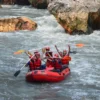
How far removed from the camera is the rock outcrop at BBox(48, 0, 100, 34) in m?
21.5

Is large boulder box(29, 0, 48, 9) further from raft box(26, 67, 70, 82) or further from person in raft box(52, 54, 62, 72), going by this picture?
raft box(26, 67, 70, 82)

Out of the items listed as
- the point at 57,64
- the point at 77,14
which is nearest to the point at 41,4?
the point at 77,14

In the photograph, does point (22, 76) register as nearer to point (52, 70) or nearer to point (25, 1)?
point (52, 70)

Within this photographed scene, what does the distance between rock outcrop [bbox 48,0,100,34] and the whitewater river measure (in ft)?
1.76

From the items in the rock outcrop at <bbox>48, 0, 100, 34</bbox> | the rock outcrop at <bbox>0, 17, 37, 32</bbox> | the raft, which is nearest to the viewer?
the raft

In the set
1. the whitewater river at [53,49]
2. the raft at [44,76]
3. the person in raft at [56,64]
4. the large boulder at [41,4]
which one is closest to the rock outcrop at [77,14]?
the whitewater river at [53,49]

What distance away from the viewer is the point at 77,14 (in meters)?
21.6

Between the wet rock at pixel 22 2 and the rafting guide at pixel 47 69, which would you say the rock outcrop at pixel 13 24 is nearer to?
the rafting guide at pixel 47 69

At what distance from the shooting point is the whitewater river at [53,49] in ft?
40.7

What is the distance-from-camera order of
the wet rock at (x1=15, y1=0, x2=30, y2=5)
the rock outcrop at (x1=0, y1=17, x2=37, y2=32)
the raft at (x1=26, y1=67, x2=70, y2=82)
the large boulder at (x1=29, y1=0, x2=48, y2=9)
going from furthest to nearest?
the wet rock at (x1=15, y1=0, x2=30, y2=5), the large boulder at (x1=29, y1=0, x2=48, y2=9), the rock outcrop at (x1=0, y1=17, x2=37, y2=32), the raft at (x1=26, y1=67, x2=70, y2=82)

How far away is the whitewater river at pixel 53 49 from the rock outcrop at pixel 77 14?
538 mm

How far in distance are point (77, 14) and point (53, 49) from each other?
12.4ft

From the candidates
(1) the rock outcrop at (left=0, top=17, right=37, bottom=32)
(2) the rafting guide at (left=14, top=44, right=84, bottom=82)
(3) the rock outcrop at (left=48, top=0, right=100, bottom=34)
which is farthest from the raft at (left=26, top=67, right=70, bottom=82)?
(1) the rock outcrop at (left=0, top=17, right=37, bottom=32)

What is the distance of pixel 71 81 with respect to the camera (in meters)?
13.8
